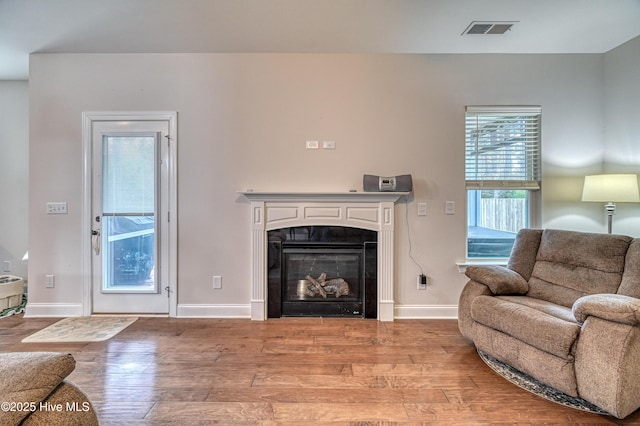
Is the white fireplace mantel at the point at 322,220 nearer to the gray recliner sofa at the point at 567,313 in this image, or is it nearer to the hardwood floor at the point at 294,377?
the hardwood floor at the point at 294,377

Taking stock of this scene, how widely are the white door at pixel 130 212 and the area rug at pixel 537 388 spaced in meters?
2.99

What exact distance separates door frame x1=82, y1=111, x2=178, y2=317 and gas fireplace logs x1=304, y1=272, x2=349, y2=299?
138cm

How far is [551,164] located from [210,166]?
351cm

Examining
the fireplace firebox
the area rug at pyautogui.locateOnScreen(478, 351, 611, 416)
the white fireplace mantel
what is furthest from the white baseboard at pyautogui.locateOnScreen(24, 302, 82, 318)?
the area rug at pyautogui.locateOnScreen(478, 351, 611, 416)

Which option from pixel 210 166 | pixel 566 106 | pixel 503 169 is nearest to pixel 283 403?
pixel 210 166

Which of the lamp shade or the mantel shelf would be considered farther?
the mantel shelf

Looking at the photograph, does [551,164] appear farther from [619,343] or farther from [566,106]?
[619,343]

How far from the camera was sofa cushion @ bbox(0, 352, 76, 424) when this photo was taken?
901mm

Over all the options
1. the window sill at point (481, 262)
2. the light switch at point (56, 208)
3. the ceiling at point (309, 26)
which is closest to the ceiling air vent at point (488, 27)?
the ceiling at point (309, 26)

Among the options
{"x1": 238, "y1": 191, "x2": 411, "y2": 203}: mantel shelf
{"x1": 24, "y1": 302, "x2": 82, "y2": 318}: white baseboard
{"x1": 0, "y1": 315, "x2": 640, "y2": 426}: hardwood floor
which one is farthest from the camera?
{"x1": 24, "y1": 302, "x2": 82, "y2": 318}: white baseboard

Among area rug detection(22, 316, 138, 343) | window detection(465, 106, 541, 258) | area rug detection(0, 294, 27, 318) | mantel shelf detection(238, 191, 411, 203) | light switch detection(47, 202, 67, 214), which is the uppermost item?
window detection(465, 106, 541, 258)

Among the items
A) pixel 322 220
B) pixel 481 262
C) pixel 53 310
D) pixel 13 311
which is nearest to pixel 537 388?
pixel 481 262

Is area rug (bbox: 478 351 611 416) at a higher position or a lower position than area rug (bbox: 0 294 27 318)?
lower

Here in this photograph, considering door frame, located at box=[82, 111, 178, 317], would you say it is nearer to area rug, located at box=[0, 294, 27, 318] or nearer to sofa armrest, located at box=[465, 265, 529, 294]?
area rug, located at box=[0, 294, 27, 318]
